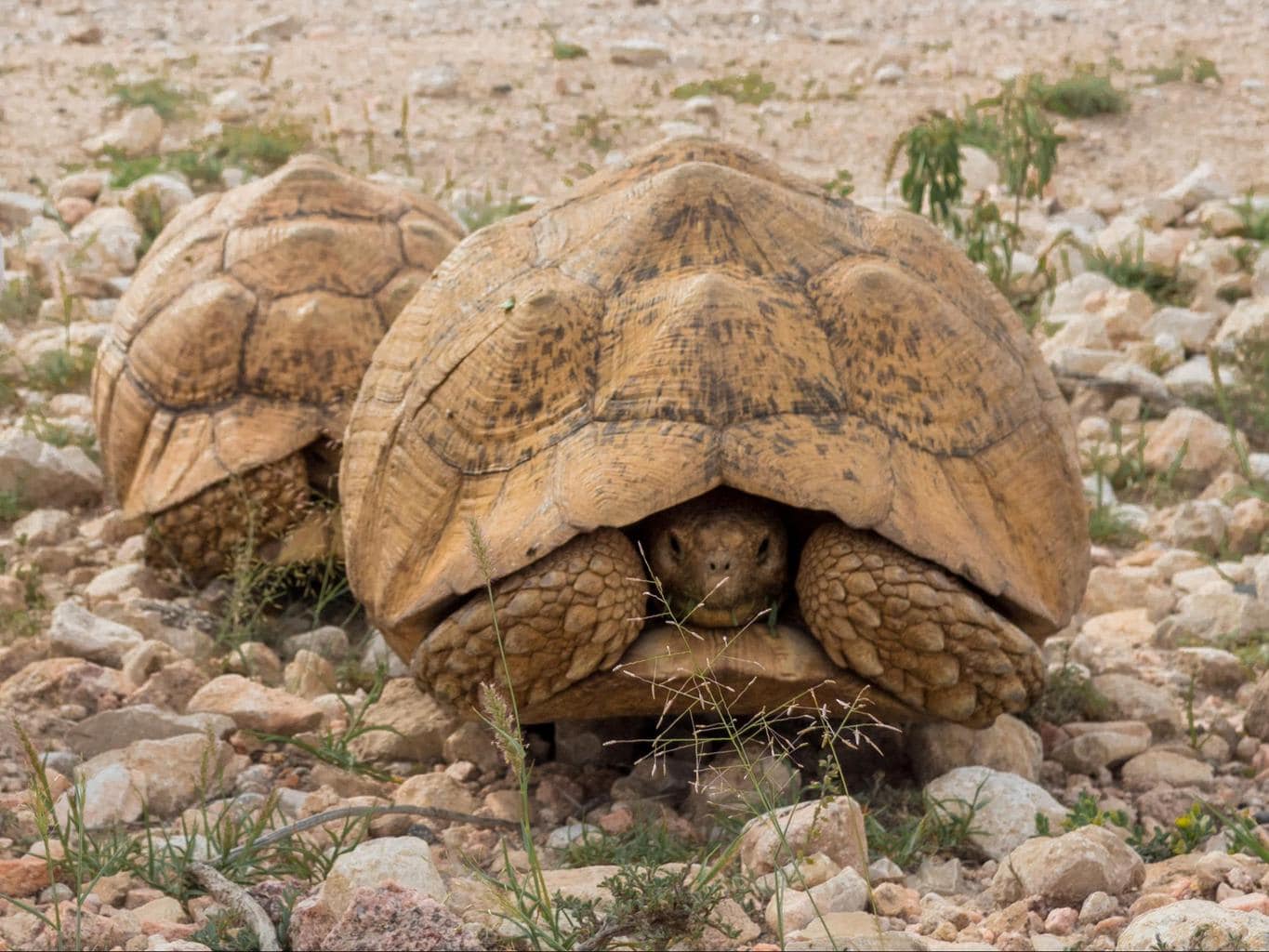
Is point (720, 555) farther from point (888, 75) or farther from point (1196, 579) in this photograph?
point (888, 75)

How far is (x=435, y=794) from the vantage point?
3.13 meters

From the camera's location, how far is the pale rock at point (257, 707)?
3422mm

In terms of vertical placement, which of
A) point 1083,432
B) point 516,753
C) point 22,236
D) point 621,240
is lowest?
point 1083,432

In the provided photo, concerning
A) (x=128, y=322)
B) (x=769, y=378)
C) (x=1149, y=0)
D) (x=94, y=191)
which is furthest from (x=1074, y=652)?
(x=1149, y=0)

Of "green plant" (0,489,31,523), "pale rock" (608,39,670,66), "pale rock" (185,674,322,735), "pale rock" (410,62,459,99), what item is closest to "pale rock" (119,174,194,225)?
"pale rock" (410,62,459,99)

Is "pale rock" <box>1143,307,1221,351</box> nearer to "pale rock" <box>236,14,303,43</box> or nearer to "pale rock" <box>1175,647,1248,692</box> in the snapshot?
"pale rock" <box>1175,647,1248,692</box>

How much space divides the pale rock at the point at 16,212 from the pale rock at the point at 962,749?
5.19m

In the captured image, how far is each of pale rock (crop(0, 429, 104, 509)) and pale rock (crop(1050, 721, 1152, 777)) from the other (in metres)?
3.08

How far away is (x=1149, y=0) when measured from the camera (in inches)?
488

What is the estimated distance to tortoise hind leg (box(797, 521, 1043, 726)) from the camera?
3.02m

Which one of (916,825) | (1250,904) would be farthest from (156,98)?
(1250,904)

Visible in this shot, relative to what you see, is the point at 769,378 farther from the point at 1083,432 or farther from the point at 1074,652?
the point at 1083,432

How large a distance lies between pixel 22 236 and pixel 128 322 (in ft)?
7.69

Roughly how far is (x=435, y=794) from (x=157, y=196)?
466 centimetres
